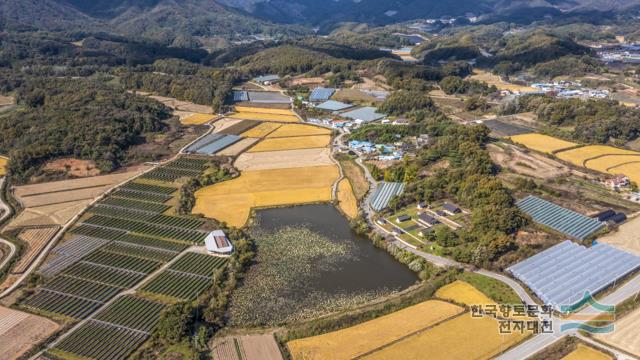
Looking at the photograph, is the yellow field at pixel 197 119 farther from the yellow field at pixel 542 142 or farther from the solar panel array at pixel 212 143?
the yellow field at pixel 542 142

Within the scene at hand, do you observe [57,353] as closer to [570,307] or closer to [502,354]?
[502,354]

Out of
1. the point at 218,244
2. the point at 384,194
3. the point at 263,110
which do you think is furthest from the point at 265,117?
the point at 218,244

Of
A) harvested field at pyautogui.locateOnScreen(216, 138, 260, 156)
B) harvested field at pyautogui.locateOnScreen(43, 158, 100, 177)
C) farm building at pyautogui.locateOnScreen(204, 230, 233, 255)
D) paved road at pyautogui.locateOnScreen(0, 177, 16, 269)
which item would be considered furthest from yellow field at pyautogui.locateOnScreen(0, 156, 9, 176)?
farm building at pyautogui.locateOnScreen(204, 230, 233, 255)

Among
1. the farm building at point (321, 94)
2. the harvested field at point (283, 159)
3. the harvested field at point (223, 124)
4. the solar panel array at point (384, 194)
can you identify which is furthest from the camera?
the farm building at point (321, 94)

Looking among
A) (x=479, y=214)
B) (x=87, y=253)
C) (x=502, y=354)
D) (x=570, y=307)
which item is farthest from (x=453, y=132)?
(x=87, y=253)

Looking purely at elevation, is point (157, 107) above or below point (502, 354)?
above

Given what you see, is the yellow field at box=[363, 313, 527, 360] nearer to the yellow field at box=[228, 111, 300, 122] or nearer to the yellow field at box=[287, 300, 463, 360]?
the yellow field at box=[287, 300, 463, 360]

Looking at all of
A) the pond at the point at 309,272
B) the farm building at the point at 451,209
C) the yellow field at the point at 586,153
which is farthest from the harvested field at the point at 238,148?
the yellow field at the point at 586,153
